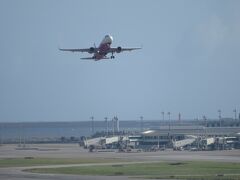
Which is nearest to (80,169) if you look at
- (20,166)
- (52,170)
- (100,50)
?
(52,170)

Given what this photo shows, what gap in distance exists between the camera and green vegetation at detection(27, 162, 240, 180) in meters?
106

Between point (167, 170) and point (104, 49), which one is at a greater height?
point (104, 49)

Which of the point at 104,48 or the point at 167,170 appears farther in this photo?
the point at 104,48

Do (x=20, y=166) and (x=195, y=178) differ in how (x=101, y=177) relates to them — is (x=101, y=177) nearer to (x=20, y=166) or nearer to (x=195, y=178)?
(x=195, y=178)

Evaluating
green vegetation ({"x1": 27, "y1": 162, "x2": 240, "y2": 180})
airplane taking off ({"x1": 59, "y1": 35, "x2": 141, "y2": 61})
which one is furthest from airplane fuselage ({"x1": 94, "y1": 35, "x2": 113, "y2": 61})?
green vegetation ({"x1": 27, "y1": 162, "x2": 240, "y2": 180})

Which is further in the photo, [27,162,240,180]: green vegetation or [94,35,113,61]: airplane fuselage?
[94,35,113,61]: airplane fuselage

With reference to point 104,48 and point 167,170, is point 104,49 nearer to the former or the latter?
point 104,48

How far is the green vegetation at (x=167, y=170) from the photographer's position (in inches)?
4156

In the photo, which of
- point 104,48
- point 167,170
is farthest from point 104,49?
point 167,170

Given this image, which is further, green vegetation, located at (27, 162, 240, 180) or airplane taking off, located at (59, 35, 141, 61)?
airplane taking off, located at (59, 35, 141, 61)

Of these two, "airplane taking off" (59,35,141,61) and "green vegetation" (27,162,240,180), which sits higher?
"airplane taking off" (59,35,141,61)

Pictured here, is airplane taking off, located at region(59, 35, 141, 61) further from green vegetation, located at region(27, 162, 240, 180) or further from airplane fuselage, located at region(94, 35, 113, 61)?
green vegetation, located at region(27, 162, 240, 180)

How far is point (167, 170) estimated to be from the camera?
380 ft

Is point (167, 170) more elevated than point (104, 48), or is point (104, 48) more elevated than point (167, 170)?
point (104, 48)
